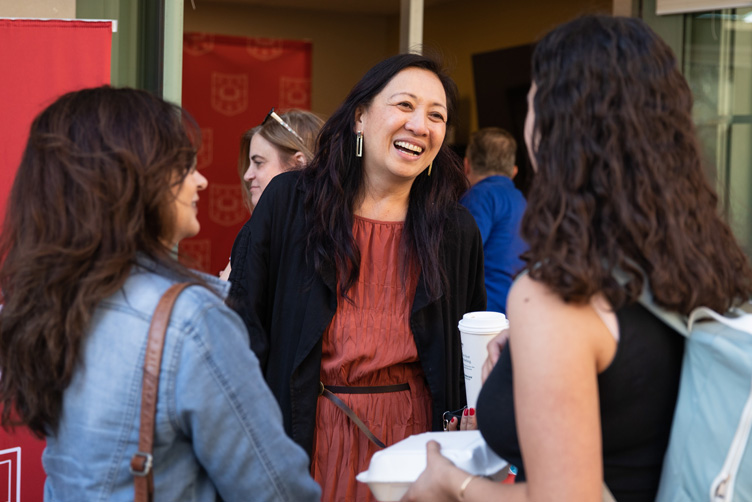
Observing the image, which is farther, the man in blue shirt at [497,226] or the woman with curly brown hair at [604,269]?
the man in blue shirt at [497,226]

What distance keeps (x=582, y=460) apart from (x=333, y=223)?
123 cm

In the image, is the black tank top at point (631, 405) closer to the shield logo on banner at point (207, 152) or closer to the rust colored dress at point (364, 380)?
the rust colored dress at point (364, 380)

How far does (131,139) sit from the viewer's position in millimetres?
1258

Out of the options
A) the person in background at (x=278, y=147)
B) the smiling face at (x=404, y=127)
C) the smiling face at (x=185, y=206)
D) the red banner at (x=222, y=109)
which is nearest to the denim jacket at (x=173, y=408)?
the smiling face at (x=185, y=206)

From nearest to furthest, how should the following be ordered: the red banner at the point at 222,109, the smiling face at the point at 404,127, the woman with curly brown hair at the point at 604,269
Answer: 1. the woman with curly brown hair at the point at 604,269
2. the smiling face at the point at 404,127
3. the red banner at the point at 222,109

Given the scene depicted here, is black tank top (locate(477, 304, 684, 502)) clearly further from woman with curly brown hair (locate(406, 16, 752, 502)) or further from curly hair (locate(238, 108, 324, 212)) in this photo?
curly hair (locate(238, 108, 324, 212))

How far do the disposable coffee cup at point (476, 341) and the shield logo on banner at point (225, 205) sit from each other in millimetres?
4020

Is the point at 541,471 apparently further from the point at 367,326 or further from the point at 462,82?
the point at 462,82

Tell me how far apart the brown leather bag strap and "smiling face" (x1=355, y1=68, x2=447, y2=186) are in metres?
1.20

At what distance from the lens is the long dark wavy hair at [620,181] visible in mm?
1170

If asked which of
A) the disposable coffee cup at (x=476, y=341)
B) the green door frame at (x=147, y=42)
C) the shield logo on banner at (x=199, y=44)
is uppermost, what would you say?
the shield logo on banner at (x=199, y=44)

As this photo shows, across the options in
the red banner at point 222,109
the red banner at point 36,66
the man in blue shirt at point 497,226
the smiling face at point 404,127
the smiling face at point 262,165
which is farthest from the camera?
the red banner at point 222,109

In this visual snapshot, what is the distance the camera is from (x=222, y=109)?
584 cm

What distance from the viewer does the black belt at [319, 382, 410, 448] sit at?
2.13 m
